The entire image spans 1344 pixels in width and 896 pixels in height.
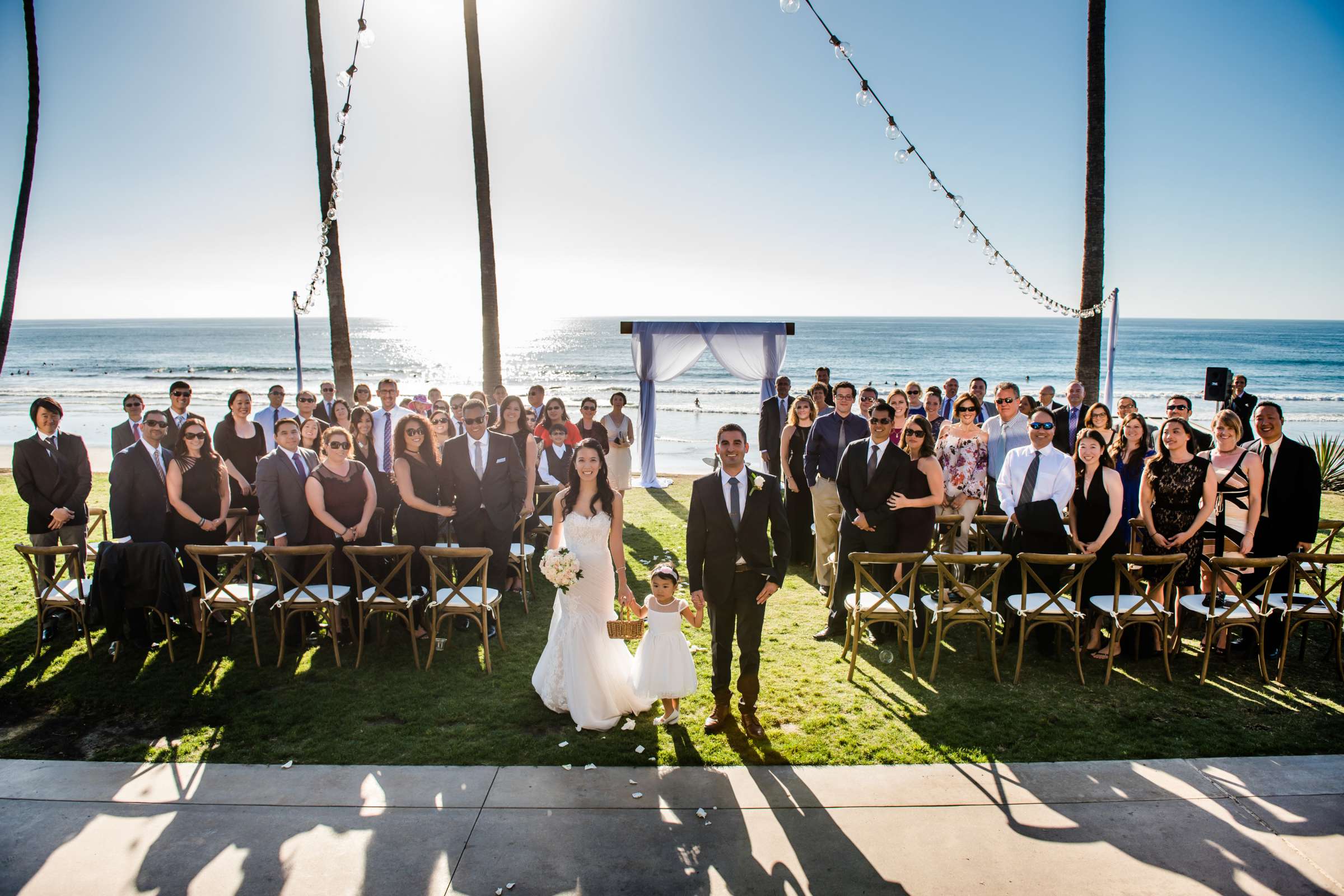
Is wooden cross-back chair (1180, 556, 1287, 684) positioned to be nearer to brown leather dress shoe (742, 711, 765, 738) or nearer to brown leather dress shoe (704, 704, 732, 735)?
brown leather dress shoe (742, 711, 765, 738)

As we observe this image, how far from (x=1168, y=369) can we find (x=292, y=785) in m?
62.3

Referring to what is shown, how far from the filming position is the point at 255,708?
5.01m

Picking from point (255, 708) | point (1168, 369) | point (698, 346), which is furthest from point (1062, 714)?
point (1168, 369)

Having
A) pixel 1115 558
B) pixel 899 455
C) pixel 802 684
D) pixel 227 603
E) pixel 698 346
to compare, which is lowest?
pixel 802 684

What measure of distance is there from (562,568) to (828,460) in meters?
3.52

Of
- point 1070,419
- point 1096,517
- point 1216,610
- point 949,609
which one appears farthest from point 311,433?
point 1070,419

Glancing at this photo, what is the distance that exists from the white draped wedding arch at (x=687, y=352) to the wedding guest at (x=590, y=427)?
8.81ft

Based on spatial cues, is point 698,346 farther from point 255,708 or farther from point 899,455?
point 255,708

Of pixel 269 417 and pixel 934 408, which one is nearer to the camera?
pixel 269 417

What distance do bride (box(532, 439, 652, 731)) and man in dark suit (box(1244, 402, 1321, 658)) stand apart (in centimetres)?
486

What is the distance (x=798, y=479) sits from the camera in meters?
8.08

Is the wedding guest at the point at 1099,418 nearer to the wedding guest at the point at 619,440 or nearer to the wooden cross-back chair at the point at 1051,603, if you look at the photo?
the wooden cross-back chair at the point at 1051,603

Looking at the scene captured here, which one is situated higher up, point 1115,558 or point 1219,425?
point 1219,425

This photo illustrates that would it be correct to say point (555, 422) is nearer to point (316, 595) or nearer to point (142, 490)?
point (316, 595)
